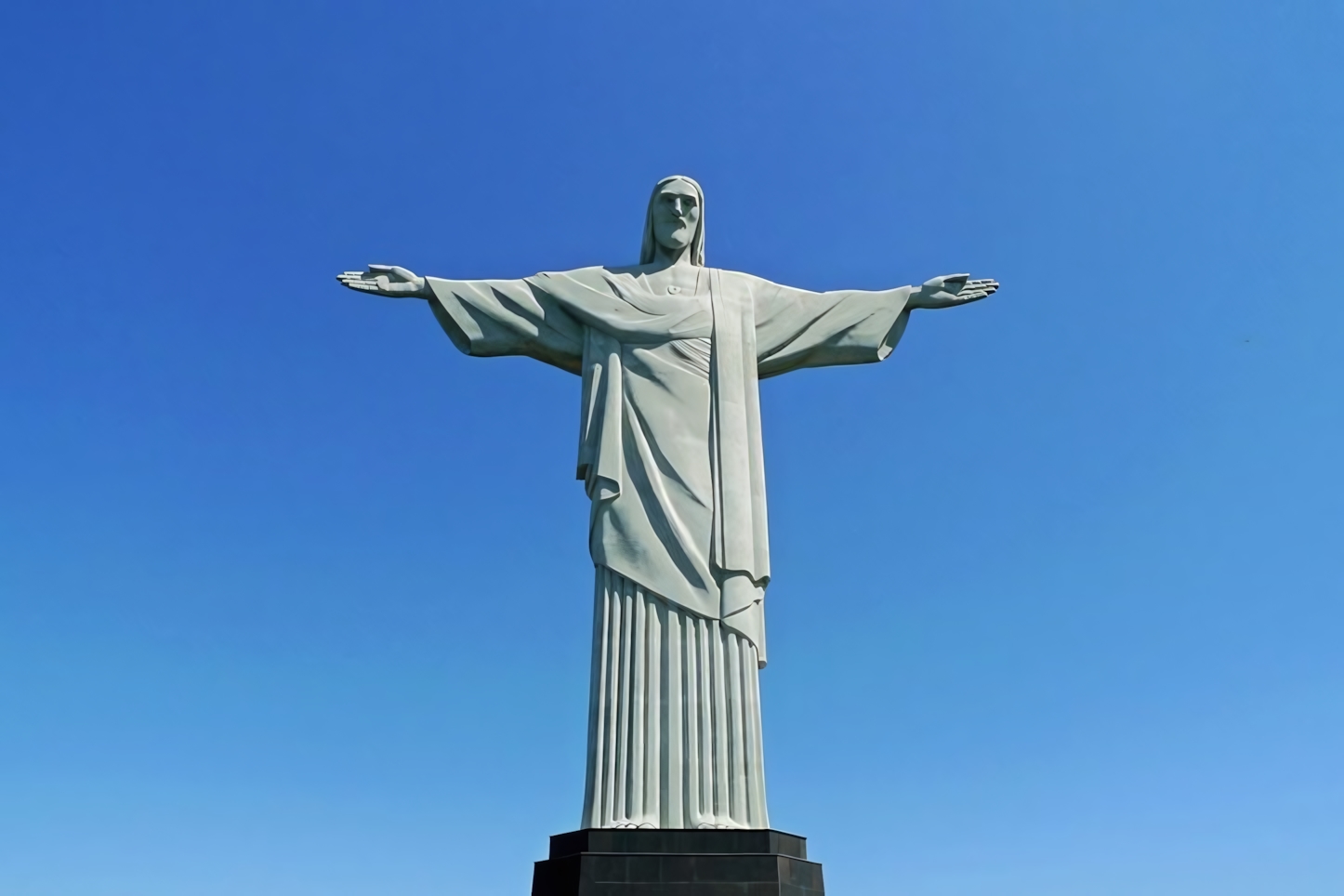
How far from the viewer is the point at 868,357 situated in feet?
42.6

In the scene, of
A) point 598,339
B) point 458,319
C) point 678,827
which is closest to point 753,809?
point 678,827

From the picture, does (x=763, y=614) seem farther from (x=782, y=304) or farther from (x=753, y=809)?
(x=782, y=304)

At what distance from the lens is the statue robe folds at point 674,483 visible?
34.7 ft

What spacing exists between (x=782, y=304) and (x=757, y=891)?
19.8ft

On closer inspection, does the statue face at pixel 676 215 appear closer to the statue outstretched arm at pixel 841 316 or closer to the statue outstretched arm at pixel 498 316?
the statue outstretched arm at pixel 841 316

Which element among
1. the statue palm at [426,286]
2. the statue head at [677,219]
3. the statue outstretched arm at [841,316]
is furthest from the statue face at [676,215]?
the statue palm at [426,286]

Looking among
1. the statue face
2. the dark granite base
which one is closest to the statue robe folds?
the dark granite base

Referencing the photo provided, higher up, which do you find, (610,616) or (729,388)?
(729,388)

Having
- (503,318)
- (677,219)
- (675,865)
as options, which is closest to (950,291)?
(677,219)

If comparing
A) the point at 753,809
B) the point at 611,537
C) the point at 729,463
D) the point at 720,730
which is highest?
the point at 729,463

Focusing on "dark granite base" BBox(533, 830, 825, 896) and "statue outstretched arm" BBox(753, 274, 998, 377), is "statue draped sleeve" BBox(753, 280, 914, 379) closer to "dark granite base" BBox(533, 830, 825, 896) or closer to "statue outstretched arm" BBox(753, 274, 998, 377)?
"statue outstretched arm" BBox(753, 274, 998, 377)

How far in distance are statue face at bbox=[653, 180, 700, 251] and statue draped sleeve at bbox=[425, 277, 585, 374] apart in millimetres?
1371

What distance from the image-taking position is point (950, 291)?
508 inches

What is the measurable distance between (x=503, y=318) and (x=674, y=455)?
2.48 metres
